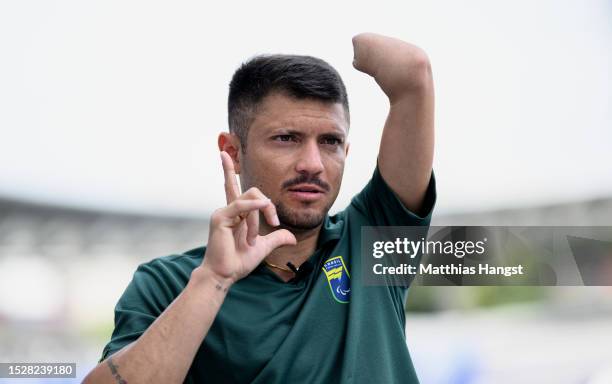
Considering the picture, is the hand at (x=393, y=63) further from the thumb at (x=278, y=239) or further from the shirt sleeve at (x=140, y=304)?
the shirt sleeve at (x=140, y=304)

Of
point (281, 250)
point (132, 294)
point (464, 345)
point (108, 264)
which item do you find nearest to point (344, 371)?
point (281, 250)

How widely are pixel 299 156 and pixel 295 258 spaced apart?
0.71 ft

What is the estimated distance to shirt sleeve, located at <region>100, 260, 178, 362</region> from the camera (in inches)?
39.2

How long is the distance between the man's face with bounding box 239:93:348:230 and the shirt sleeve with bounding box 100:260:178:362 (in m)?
0.25

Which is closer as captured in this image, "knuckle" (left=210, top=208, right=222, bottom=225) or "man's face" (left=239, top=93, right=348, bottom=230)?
"knuckle" (left=210, top=208, right=222, bottom=225)

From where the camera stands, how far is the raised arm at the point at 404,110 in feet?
3.37

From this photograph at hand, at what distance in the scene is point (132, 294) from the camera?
1065 millimetres

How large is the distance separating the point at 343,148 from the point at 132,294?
47cm

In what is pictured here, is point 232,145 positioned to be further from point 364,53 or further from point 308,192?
point 364,53

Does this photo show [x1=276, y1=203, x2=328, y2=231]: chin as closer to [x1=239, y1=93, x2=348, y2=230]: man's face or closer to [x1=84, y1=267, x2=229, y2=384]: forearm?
[x1=239, y1=93, x2=348, y2=230]: man's face

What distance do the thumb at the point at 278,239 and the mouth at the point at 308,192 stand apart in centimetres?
12

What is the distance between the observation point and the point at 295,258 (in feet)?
3.95

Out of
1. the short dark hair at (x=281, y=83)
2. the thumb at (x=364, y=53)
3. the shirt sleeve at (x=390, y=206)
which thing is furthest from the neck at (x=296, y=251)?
the thumb at (x=364, y=53)

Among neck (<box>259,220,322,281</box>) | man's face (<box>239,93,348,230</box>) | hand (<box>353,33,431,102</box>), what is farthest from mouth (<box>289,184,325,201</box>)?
hand (<box>353,33,431,102</box>)
